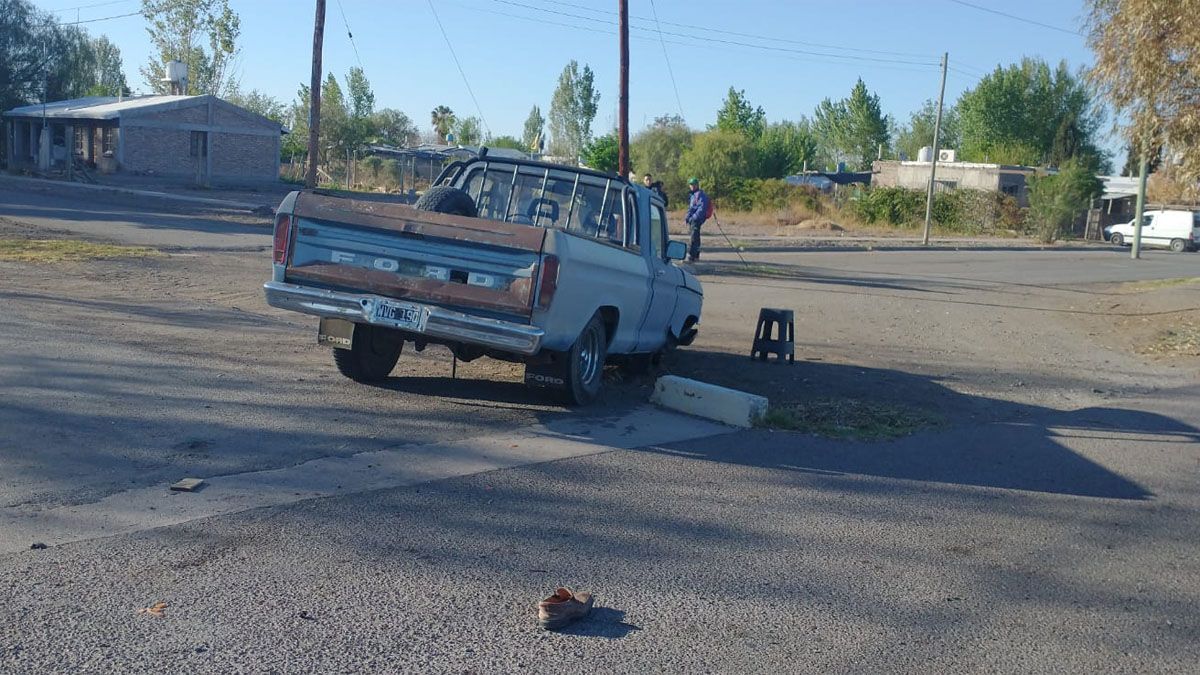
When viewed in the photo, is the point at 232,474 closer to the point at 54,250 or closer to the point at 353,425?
the point at 353,425

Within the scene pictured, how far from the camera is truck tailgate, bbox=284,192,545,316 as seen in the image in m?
8.30

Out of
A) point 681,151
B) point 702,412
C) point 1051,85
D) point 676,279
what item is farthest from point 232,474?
point 1051,85

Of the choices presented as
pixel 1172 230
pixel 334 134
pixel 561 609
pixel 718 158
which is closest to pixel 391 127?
pixel 334 134

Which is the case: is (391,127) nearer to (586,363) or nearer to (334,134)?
(334,134)

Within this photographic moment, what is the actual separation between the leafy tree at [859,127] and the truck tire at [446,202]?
335ft

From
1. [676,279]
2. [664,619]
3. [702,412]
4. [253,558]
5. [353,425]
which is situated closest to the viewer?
[664,619]

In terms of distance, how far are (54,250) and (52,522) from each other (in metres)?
15.2

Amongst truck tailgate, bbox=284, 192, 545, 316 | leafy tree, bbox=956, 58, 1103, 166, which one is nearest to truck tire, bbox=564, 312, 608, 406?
truck tailgate, bbox=284, 192, 545, 316

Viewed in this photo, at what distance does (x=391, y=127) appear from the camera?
235 ft

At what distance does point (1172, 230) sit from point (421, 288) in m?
56.1

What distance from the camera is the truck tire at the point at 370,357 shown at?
31.4 feet

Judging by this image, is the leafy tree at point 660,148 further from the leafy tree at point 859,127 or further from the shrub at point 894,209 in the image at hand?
the leafy tree at point 859,127

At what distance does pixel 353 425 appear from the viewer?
841cm

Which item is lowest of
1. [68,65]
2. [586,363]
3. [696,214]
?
[586,363]
